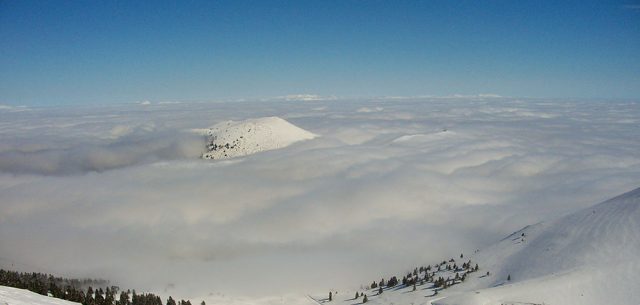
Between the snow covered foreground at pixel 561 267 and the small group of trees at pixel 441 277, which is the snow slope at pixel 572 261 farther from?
the small group of trees at pixel 441 277

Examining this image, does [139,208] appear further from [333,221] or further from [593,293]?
[593,293]

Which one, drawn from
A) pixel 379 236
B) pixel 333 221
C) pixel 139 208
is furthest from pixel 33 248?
pixel 379 236

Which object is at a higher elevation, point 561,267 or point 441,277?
point 561,267

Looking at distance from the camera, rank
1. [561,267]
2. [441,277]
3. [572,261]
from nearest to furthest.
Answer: [561,267] < [572,261] < [441,277]

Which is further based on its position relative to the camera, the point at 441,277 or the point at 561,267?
the point at 441,277

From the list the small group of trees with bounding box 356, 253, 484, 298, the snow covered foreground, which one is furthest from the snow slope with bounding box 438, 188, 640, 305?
the small group of trees with bounding box 356, 253, 484, 298

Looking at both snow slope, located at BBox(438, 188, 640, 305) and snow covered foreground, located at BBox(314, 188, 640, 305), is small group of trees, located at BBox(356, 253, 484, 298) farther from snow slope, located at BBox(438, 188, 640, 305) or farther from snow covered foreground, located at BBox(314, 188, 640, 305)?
snow slope, located at BBox(438, 188, 640, 305)

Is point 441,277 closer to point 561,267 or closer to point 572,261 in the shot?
point 561,267

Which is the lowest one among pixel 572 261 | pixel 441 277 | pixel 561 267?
pixel 441 277

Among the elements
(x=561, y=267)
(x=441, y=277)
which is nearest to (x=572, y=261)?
(x=561, y=267)
